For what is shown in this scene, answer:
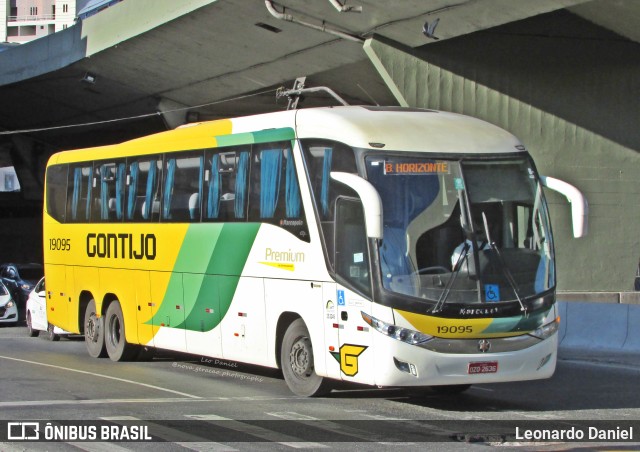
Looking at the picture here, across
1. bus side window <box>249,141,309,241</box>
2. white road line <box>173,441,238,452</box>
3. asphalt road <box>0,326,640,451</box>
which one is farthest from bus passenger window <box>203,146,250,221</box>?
white road line <box>173,441,238,452</box>

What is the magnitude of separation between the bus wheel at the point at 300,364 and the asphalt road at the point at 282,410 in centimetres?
16

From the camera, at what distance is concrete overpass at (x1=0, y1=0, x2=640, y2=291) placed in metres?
26.0

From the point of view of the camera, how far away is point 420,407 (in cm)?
1276

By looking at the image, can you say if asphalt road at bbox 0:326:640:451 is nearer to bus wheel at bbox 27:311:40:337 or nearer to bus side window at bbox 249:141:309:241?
bus side window at bbox 249:141:309:241

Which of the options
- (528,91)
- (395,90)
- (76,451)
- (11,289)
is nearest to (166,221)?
(76,451)

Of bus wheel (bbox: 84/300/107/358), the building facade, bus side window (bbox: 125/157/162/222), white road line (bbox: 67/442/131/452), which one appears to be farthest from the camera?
the building facade

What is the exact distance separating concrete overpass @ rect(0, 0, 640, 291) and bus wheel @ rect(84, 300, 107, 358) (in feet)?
32.0

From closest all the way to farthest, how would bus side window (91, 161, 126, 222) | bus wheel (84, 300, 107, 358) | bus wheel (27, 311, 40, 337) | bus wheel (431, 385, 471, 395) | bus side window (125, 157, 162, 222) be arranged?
bus wheel (431, 385, 471, 395)
bus side window (125, 157, 162, 222)
bus side window (91, 161, 126, 222)
bus wheel (84, 300, 107, 358)
bus wheel (27, 311, 40, 337)

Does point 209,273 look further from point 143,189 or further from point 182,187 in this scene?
point 143,189

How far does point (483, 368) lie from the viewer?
11922 mm

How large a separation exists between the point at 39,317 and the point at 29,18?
11471cm

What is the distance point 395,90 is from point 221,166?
Result: 42.9ft

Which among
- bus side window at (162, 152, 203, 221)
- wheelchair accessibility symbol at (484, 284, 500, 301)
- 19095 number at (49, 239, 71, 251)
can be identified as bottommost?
wheelchair accessibility symbol at (484, 284, 500, 301)

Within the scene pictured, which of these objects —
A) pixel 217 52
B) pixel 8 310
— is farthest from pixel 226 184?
pixel 217 52
